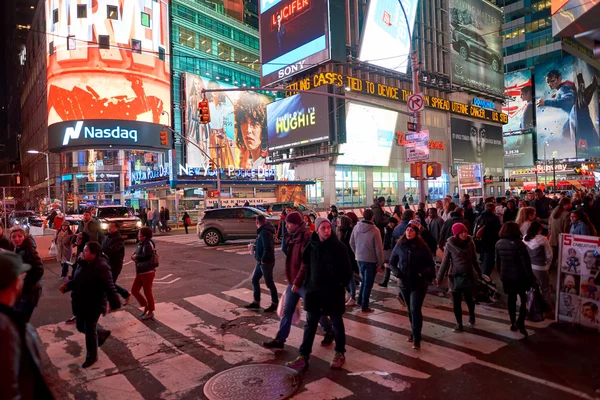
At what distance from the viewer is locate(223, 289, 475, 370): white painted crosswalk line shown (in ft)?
17.9

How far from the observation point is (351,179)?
46375 millimetres

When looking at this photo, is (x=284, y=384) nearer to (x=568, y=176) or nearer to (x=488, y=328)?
(x=488, y=328)

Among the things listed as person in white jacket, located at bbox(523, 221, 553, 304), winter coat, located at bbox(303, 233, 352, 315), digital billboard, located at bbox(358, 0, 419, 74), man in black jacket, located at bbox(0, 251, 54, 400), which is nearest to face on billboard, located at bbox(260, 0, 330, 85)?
digital billboard, located at bbox(358, 0, 419, 74)

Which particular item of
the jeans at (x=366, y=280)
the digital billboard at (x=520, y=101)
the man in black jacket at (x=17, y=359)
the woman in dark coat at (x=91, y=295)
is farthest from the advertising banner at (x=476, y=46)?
the man in black jacket at (x=17, y=359)

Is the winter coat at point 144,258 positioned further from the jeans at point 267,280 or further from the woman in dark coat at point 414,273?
the woman in dark coat at point 414,273

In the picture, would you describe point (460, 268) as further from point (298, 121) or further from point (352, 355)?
point (298, 121)

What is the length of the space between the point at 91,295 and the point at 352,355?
3.50 m

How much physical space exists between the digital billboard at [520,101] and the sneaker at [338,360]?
97.3 m

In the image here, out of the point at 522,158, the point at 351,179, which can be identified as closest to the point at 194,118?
the point at 351,179

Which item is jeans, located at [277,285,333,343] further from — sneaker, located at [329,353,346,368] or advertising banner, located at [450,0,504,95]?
advertising banner, located at [450,0,504,95]

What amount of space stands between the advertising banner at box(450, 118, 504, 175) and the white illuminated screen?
14279mm

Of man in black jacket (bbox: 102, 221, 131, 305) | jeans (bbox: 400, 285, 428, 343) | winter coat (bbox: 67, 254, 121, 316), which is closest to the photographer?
winter coat (bbox: 67, 254, 121, 316)

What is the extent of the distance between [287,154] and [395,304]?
4309cm

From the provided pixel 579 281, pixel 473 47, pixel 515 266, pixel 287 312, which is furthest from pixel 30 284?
pixel 473 47
